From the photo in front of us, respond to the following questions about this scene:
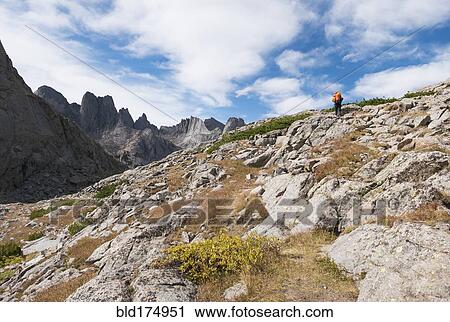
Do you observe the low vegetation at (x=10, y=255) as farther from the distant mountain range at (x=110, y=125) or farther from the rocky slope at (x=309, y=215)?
the distant mountain range at (x=110, y=125)

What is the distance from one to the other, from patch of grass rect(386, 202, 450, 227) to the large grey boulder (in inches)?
28.1

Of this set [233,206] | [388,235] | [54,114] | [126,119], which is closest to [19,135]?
[54,114]

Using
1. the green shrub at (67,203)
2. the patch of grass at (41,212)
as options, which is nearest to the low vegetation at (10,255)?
the patch of grass at (41,212)

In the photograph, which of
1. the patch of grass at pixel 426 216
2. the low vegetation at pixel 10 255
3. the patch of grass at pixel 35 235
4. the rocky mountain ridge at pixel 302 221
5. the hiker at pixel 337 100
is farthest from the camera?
the hiker at pixel 337 100

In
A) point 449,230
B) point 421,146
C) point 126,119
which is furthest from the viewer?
point 126,119

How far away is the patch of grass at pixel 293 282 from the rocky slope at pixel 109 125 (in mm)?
148481

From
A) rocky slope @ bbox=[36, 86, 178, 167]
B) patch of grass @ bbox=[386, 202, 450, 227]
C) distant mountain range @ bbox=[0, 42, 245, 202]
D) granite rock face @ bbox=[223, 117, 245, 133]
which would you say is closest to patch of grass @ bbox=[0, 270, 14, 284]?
patch of grass @ bbox=[386, 202, 450, 227]

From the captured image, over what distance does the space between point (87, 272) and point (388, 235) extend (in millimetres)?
10973

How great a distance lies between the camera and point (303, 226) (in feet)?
44.4

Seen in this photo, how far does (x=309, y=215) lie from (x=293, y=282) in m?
4.84

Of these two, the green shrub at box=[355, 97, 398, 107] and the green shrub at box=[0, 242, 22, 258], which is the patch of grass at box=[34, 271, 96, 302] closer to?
the green shrub at box=[0, 242, 22, 258]

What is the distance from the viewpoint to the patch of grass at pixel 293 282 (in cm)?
855

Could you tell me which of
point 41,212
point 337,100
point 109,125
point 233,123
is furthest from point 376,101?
point 109,125

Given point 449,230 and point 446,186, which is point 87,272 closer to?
point 449,230
